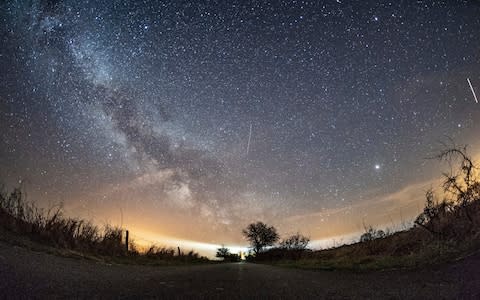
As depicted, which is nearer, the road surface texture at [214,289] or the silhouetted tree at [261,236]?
the road surface texture at [214,289]

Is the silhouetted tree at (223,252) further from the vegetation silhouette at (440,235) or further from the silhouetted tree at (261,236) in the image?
the vegetation silhouette at (440,235)

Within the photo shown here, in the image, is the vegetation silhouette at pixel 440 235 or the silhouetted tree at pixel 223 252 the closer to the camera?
the vegetation silhouette at pixel 440 235

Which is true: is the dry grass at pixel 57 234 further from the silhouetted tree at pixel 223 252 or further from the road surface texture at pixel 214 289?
the silhouetted tree at pixel 223 252

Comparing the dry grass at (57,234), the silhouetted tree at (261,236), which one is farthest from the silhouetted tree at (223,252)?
the dry grass at (57,234)

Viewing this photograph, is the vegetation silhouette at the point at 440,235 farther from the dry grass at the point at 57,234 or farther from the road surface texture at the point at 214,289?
the dry grass at the point at 57,234

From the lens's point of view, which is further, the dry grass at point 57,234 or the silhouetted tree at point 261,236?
the silhouetted tree at point 261,236

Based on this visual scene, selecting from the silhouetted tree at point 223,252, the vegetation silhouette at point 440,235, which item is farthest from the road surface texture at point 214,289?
the silhouetted tree at point 223,252

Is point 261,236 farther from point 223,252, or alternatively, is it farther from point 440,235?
point 440,235

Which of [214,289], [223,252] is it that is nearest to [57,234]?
[214,289]

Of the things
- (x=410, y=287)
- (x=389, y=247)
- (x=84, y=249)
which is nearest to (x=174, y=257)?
(x=84, y=249)

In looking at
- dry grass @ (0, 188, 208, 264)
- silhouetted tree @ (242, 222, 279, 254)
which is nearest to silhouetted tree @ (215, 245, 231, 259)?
silhouetted tree @ (242, 222, 279, 254)

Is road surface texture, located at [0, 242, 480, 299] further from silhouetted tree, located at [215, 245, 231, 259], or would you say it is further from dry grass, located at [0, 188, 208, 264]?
silhouetted tree, located at [215, 245, 231, 259]

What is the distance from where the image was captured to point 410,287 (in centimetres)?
568

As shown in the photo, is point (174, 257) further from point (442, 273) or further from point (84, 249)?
point (442, 273)
